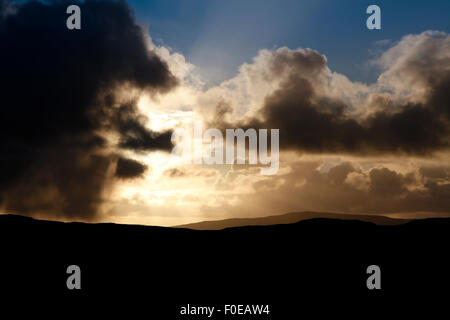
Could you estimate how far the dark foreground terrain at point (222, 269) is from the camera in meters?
52.1

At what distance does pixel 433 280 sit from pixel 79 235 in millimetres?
70855

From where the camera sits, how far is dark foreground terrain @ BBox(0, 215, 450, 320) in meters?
52.1

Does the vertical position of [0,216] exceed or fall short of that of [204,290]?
it exceeds it

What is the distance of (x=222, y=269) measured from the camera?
216 ft

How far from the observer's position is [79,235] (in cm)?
8556

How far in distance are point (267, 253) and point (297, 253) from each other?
6.62m

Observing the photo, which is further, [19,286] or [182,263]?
[182,263]

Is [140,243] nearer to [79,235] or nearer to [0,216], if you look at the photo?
[79,235]
